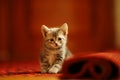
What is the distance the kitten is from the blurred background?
1.88m

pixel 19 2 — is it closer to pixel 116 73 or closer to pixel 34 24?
pixel 34 24

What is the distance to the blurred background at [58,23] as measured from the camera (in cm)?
397

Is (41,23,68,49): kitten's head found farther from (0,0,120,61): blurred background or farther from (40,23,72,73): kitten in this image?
(0,0,120,61): blurred background

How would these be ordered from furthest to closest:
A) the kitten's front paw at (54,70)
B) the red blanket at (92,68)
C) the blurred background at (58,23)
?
1. the blurred background at (58,23)
2. the kitten's front paw at (54,70)
3. the red blanket at (92,68)

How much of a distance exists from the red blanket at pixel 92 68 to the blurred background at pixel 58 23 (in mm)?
2676

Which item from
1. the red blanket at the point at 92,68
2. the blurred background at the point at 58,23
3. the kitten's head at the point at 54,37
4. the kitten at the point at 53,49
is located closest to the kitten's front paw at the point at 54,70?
the kitten at the point at 53,49

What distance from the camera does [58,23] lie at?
405 centimetres

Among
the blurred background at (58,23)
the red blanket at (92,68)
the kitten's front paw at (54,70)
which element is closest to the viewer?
the red blanket at (92,68)

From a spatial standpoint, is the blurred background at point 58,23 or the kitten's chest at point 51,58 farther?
the blurred background at point 58,23

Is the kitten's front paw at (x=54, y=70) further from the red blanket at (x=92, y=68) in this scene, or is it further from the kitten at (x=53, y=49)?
the red blanket at (x=92, y=68)

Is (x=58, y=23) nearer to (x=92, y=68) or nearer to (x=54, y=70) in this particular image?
(x=54, y=70)

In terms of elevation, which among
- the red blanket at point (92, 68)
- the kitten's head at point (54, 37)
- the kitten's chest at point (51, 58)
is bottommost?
the kitten's chest at point (51, 58)

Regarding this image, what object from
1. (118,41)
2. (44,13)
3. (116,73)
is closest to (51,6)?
(44,13)

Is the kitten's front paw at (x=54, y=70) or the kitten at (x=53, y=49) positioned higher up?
the kitten at (x=53, y=49)
